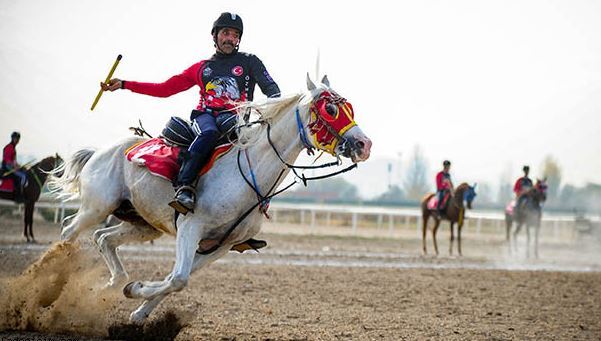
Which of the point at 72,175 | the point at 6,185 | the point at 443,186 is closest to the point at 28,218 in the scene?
the point at 6,185

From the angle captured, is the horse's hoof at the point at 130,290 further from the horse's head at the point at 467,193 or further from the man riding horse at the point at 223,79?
the horse's head at the point at 467,193

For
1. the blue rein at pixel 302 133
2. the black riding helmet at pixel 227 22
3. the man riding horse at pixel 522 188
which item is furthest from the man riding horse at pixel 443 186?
the blue rein at pixel 302 133

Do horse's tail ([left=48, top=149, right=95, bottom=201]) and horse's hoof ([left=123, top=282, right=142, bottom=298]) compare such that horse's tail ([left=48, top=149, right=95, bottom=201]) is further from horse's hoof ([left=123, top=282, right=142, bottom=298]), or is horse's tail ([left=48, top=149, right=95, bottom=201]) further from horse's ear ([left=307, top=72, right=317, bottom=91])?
horse's ear ([left=307, top=72, right=317, bottom=91])

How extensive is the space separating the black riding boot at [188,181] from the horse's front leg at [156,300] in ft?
2.40

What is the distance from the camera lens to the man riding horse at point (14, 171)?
20.4 meters

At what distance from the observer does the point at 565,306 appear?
12.3 meters

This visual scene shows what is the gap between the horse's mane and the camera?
784 centimetres

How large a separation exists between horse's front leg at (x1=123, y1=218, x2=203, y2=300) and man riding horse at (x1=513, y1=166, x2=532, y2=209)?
22.9 metres

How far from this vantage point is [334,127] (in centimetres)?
721

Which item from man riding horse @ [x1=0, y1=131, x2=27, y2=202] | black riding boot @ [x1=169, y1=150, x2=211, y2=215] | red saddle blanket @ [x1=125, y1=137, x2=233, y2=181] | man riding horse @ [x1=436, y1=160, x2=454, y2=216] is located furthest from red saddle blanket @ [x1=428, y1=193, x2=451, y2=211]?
black riding boot @ [x1=169, y1=150, x2=211, y2=215]

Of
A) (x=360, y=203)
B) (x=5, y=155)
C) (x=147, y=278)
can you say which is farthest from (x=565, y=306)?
(x=360, y=203)

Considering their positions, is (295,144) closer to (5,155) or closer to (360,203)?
(5,155)

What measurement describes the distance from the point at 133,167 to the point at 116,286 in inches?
58.3

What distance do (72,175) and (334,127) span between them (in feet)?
14.0
